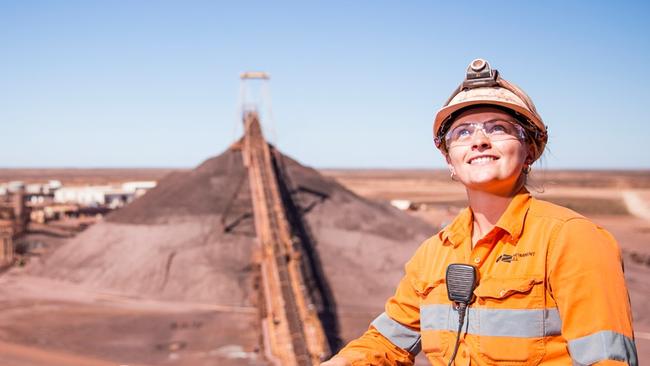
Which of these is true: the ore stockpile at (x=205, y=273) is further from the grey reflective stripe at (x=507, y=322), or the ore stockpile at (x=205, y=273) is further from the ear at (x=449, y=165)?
the grey reflective stripe at (x=507, y=322)

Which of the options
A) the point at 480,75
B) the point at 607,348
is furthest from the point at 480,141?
the point at 607,348

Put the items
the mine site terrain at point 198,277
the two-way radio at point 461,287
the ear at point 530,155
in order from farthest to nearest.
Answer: the mine site terrain at point 198,277
the ear at point 530,155
the two-way radio at point 461,287

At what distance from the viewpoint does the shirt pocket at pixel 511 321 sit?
1.99 meters

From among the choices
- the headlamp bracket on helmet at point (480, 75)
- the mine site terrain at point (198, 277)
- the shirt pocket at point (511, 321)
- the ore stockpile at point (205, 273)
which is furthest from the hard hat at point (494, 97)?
the mine site terrain at point (198, 277)

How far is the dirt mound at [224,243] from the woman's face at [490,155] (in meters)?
16.0

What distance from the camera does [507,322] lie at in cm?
203

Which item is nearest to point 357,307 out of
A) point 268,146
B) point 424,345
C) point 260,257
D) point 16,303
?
point 260,257

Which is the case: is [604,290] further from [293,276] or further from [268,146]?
[268,146]

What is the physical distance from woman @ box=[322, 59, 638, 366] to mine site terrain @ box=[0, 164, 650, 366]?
12.2 m

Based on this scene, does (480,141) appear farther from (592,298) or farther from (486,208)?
(592,298)

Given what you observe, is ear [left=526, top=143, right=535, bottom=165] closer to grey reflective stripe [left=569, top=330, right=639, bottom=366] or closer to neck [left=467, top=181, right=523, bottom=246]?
neck [left=467, top=181, right=523, bottom=246]

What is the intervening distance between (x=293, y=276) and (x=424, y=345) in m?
11.1

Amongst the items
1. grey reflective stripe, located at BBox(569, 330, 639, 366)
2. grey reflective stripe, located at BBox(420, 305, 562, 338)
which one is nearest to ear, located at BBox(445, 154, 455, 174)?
grey reflective stripe, located at BBox(420, 305, 562, 338)

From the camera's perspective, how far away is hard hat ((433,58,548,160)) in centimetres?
222
